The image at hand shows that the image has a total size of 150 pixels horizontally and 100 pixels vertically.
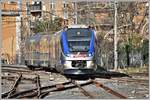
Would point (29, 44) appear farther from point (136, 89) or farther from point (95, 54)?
point (136, 89)

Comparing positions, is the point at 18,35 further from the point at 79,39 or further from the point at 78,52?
the point at 78,52

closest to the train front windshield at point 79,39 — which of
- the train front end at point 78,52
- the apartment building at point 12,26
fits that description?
the train front end at point 78,52

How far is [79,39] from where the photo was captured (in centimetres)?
2416

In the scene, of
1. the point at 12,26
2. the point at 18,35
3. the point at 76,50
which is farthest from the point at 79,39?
the point at 12,26

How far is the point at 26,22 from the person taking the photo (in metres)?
51.2

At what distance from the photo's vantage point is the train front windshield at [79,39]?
24062mm

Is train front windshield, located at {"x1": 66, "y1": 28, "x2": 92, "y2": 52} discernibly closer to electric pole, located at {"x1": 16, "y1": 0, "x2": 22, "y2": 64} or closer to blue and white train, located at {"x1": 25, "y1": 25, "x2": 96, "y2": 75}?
blue and white train, located at {"x1": 25, "y1": 25, "x2": 96, "y2": 75}

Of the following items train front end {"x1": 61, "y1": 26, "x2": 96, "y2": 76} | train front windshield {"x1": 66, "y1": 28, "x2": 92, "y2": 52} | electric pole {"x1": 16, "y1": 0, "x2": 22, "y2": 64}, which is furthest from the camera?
electric pole {"x1": 16, "y1": 0, "x2": 22, "y2": 64}

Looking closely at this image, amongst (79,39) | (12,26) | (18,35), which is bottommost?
(18,35)

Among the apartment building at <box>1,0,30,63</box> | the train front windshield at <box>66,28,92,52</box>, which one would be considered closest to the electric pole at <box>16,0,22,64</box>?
the apartment building at <box>1,0,30,63</box>

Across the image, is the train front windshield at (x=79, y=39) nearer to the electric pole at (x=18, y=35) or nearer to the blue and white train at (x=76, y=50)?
the blue and white train at (x=76, y=50)

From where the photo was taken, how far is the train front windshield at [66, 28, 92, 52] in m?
24.1

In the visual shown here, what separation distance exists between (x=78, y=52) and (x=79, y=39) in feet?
2.02

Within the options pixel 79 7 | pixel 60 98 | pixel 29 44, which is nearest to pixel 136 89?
pixel 60 98
